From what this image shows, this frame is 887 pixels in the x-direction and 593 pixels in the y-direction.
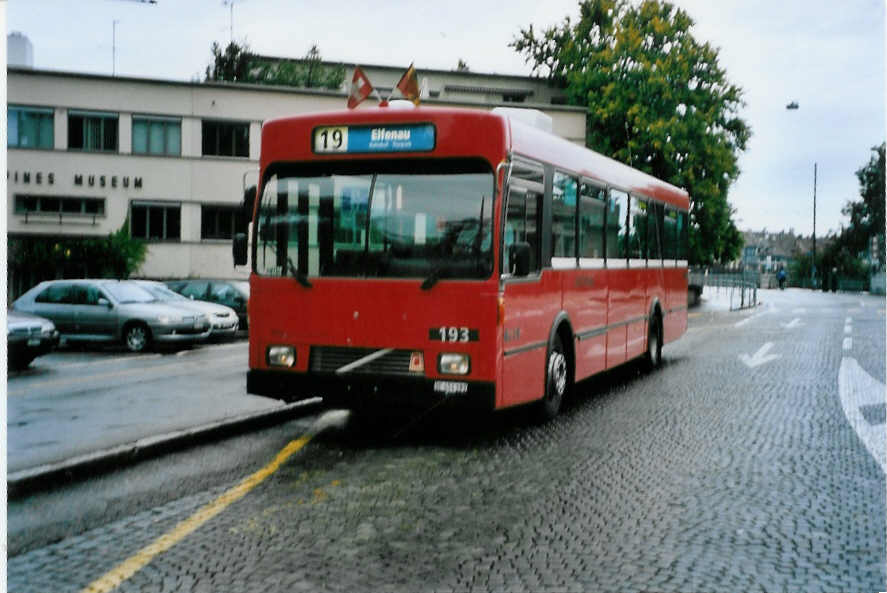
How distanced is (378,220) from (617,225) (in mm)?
4951

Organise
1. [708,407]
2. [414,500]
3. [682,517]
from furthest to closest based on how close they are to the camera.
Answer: [708,407] < [414,500] < [682,517]

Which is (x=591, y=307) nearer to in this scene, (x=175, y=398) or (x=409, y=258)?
(x=409, y=258)

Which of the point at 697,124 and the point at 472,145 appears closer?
the point at 472,145

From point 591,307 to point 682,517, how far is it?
529 cm

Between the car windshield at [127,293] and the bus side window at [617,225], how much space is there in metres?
11.0

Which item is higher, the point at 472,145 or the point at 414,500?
the point at 472,145

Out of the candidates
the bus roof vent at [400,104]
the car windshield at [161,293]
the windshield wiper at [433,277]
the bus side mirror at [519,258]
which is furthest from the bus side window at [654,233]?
the car windshield at [161,293]

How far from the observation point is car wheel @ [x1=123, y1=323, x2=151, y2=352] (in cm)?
1936

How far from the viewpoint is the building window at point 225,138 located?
36750 mm

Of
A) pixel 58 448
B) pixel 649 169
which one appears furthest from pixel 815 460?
pixel 649 169

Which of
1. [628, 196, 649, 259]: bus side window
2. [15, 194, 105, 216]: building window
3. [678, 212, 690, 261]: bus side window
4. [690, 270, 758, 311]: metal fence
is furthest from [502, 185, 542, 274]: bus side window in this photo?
[690, 270, 758, 311]: metal fence

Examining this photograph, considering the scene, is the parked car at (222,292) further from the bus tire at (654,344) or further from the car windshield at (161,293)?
the bus tire at (654,344)

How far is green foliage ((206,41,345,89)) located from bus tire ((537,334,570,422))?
41.3m

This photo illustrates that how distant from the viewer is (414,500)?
21.3 feet
